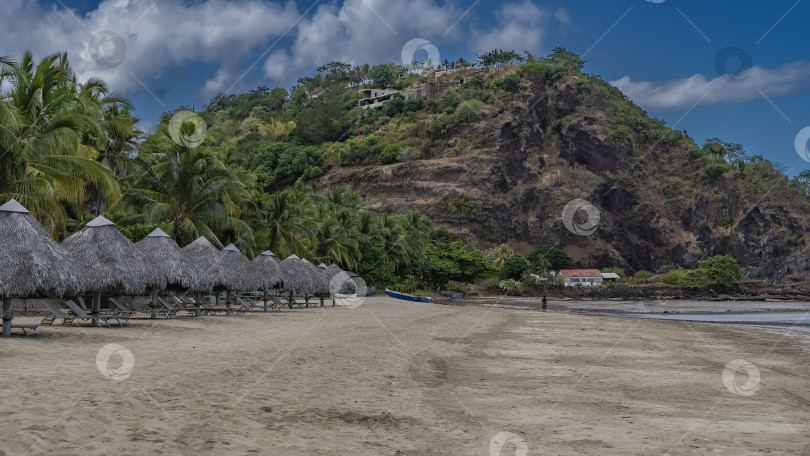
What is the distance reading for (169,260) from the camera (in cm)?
2017

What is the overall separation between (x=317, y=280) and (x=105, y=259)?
16.0 m

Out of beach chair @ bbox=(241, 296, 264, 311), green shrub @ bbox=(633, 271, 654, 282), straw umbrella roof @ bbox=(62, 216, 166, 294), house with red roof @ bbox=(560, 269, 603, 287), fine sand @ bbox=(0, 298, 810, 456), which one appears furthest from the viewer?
green shrub @ bbox=(633, 271, 654, 282)

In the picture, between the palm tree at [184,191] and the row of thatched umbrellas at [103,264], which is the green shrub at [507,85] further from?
the row of thatched umbrellas at [103,264]

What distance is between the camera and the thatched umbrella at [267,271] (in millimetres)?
26516

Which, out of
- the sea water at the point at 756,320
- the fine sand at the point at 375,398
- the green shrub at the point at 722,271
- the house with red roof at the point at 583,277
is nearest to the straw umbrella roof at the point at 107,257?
the fine sand at the point at 375,398

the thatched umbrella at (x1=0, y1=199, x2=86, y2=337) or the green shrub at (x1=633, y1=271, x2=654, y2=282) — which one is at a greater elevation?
the green shrub at (x1=633, y1=271, x2=654, y2=282)

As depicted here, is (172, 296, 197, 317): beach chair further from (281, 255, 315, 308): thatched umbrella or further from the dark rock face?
the dark rock face

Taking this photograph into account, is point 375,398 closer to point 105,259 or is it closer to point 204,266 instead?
point 105,259

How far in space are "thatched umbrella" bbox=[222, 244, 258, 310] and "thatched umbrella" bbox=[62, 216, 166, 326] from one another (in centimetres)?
562

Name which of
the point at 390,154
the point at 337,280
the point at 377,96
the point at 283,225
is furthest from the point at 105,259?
the point at 377,96

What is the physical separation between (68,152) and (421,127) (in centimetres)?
9348

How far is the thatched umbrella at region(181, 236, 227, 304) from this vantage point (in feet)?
69.0

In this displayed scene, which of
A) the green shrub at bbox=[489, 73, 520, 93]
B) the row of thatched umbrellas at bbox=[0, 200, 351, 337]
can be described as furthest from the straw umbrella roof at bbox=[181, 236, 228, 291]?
the green shrub at bbox=[489, 73, 520, 93]

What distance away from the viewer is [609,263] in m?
106
